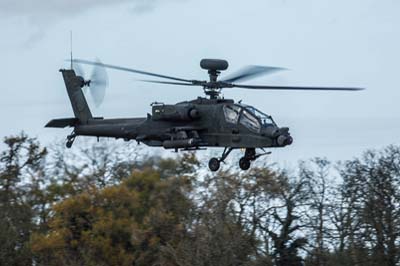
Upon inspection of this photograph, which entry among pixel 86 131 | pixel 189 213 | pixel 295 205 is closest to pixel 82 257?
pixel 189 213

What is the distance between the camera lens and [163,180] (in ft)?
242

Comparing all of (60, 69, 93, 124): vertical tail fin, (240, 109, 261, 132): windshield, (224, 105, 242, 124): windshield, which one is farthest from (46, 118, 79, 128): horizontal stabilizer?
(240, 109, 261, 132): windshield

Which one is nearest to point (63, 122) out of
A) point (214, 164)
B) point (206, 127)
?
point (206, 127)

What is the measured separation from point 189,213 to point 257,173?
349cm

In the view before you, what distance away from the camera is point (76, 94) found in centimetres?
5150

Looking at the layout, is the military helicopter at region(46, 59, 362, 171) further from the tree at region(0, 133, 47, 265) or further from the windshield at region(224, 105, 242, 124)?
the tree at region(0, 133, 47, 265)

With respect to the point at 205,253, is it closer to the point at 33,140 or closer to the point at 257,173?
the point at 257,173

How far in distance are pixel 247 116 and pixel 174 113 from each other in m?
2.30

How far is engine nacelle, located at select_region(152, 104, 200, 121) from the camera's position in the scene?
46.8 metres

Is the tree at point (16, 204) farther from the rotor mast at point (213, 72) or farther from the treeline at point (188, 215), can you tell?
the rotor mast at point (213, 72)

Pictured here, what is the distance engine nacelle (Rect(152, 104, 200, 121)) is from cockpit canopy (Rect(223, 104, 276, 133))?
3.29 ft

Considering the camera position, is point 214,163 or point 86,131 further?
point 86,131

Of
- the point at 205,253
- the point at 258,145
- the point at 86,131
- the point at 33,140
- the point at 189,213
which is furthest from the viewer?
the point at 33,140

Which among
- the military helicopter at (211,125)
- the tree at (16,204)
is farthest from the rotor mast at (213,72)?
the tree at (16,204)
